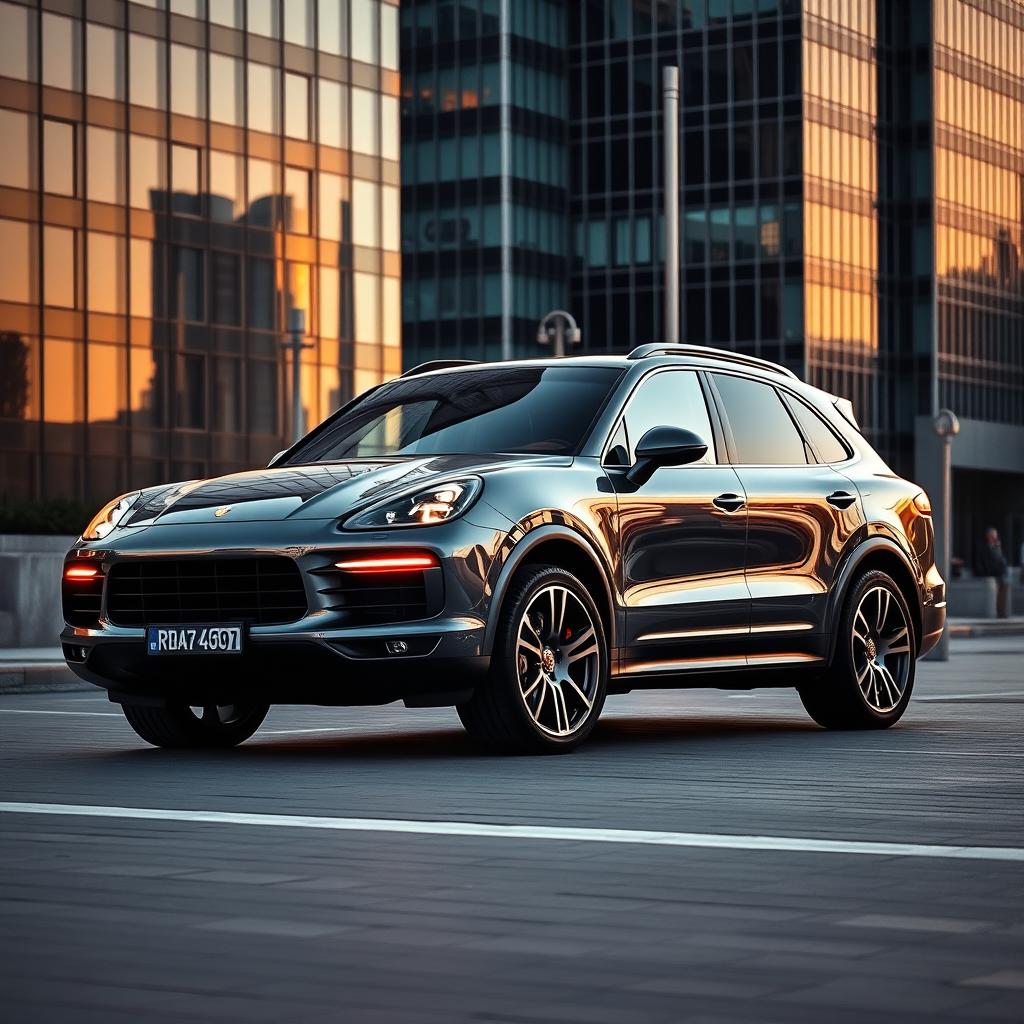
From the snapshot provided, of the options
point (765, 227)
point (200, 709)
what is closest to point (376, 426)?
point (200, 709)

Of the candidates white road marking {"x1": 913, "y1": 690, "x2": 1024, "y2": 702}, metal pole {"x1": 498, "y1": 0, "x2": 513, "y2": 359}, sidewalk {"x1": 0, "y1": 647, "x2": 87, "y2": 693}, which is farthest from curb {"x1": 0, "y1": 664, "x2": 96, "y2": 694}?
metal pole {"x1": 498, "y1": 0, "x2": 513, "y2": 359}

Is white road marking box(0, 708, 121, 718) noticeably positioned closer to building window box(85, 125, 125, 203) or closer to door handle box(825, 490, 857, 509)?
door handle box(825, 490, 857, 509)

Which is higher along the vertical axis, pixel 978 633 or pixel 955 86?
pixel 955 86

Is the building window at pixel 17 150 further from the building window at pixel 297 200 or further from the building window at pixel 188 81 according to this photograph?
the building window at pixel 297 200

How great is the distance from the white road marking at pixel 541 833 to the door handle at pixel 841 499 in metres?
4.69

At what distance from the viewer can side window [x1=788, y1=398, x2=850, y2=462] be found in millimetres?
11930

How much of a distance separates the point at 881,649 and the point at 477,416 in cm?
259

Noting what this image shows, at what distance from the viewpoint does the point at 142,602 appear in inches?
383

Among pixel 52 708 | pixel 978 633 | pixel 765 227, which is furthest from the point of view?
pixel 765 227

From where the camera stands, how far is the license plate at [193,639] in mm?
9414

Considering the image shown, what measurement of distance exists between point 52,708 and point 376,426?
4.48 m

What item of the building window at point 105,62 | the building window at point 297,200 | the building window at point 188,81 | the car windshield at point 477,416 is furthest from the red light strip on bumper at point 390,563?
the building window at point 297,200

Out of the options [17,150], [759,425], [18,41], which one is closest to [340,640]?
[759,425]

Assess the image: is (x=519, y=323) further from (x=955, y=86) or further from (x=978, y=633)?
(x=978, y=633)
